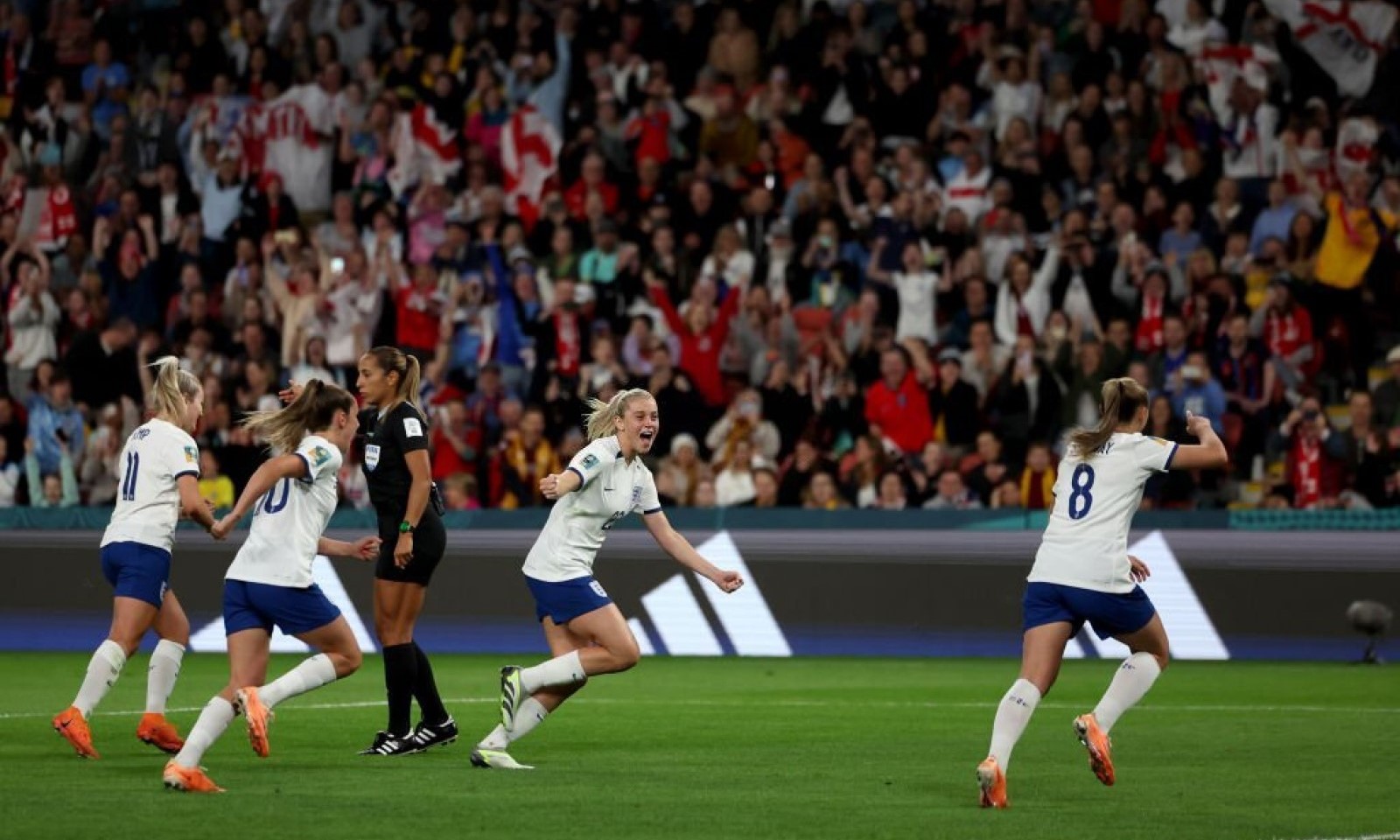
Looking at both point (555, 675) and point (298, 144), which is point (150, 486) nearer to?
point (555, 675)

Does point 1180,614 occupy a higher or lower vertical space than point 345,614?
higher

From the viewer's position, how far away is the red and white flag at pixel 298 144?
26531mm

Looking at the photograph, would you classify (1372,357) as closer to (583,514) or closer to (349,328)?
(349,328)

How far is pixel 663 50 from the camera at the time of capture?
26.6 metres

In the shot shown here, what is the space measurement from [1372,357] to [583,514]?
12403mm

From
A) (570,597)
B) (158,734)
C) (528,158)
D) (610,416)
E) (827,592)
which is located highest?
(528,158)

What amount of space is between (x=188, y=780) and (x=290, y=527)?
4.67ft

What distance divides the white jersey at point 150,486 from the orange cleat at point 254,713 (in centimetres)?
177

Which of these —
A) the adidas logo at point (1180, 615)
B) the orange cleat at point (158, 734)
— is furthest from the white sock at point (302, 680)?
the adidas logo at point (1180, 615)

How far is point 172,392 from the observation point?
1179cm

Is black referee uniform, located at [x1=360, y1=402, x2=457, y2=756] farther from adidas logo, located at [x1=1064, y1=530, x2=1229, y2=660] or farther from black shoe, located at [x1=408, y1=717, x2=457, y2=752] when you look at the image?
adidas logo, located at [x1=1064, y1=530, x2=1229, y2=660]

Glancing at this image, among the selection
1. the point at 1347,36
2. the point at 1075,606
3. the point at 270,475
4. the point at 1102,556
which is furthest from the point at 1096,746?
the point at 1347,36

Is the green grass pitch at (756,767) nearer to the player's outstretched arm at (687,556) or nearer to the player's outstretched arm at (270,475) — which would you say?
the player's outstretched arm at (687,556)

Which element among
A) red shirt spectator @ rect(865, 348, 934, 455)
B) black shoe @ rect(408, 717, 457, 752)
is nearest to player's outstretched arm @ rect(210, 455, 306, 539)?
black shoe @ rect(408, 717, 457, 752)
